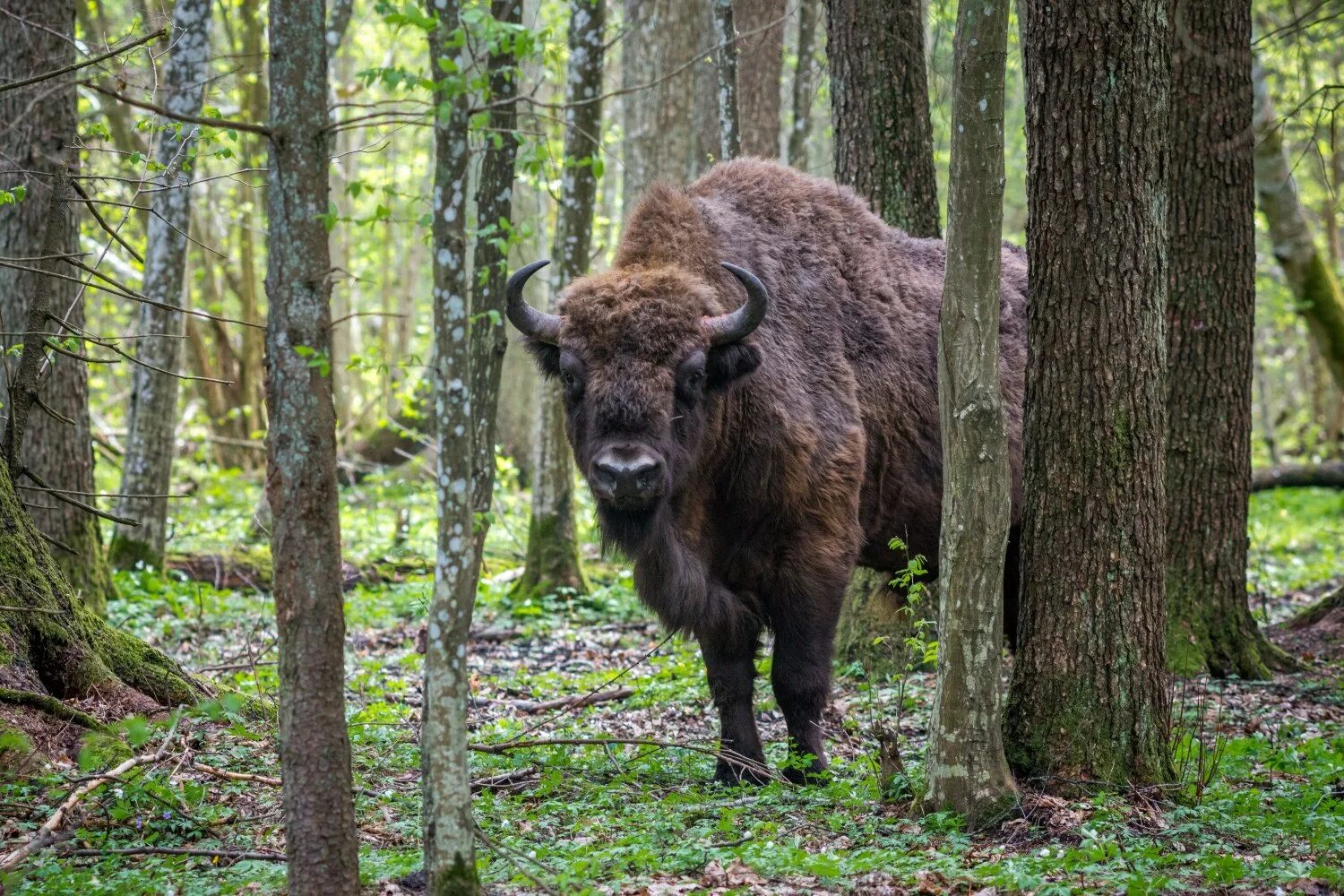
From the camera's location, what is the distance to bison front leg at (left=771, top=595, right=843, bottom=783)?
6.87 metres

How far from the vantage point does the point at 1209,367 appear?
838 centimetres

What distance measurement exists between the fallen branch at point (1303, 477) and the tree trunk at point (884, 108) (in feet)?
37.4

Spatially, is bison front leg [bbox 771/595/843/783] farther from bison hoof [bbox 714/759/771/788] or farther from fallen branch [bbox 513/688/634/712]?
fallen branch [bbox 513/688/634/712]

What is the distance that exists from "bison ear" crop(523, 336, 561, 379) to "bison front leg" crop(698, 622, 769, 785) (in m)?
1.93

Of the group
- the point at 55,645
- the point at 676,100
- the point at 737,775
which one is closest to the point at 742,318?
the point at 737,775

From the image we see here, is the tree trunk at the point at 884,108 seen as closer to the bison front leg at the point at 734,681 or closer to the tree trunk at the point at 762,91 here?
the bison front leg at the point at 734,681

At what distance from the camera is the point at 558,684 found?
8.83m

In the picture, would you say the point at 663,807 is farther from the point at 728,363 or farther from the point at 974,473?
the point at 728,363

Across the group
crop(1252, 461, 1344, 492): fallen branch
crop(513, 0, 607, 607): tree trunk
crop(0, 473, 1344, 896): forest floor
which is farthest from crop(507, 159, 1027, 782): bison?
crop(1252, 461, 1344, 492): fallen branch

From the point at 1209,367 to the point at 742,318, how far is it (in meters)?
3.82

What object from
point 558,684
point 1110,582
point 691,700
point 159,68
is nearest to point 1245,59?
point 1110,582

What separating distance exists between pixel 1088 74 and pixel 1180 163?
3.36m

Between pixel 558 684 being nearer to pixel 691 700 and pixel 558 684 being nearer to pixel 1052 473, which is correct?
pixel 691 700

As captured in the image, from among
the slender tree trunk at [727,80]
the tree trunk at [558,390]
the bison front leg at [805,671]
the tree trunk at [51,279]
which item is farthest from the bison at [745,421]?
the tree trunk at [51,279]
